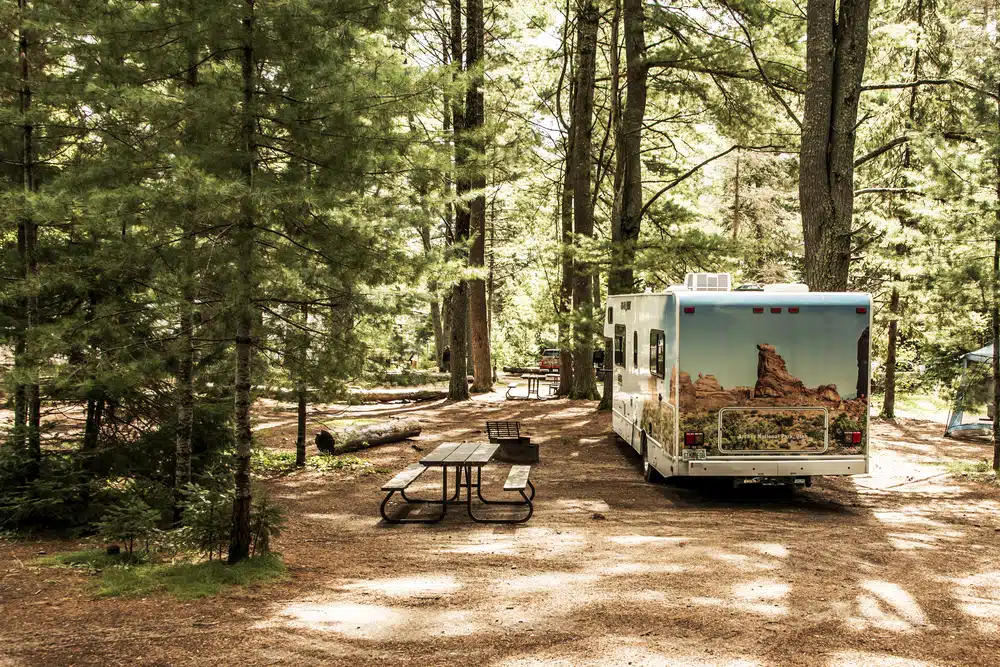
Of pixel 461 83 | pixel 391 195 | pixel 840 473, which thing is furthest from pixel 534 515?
pixel 461 83

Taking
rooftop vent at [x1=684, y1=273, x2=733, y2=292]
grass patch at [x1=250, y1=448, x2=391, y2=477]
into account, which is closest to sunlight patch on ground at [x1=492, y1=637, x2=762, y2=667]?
rooftop vent at [x1=684, y1=273, x2=733, y2=292]

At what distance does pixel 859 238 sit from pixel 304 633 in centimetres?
2087

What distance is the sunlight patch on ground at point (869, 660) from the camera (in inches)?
179

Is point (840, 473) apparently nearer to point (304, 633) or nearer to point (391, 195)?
point (391, 195)

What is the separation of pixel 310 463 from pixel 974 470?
1099 centimetres

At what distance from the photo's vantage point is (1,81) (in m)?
9.25

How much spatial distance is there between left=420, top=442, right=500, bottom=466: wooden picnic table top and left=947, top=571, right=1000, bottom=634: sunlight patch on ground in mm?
4819

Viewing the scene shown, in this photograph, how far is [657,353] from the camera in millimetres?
10719

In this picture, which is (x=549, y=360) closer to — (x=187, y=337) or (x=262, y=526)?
(x=187, y=337)

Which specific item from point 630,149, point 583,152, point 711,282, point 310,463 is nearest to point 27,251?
point 310,463

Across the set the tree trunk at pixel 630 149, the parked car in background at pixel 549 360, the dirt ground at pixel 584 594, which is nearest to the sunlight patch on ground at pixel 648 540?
the dirt ground at pixel 584 594

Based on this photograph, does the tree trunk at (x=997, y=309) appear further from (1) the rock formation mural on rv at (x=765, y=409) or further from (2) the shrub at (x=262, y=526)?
(2) the shrub at (x=262, y=526)

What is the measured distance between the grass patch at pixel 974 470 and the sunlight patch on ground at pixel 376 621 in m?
10.5

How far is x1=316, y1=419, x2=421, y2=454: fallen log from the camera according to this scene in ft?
46.4
